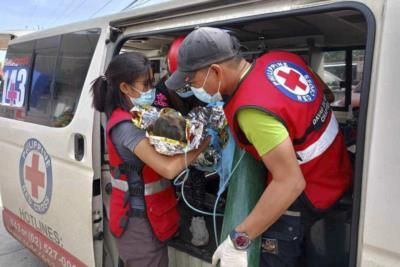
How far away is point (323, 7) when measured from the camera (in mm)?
1250

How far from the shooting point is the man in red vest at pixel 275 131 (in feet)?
4.11

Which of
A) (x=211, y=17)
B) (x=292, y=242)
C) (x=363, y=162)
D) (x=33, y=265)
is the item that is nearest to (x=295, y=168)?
(x=363, y=162)

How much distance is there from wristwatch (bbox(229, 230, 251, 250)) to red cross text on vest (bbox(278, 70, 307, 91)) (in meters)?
0.54

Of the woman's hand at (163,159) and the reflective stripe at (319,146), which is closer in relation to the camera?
the reflective stripe at (319,146)

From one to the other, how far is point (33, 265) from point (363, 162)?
316cm

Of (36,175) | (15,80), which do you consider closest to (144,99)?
(36,175)

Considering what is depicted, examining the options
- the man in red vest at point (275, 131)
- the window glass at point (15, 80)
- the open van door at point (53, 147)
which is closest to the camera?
the man in red vest at point (275, 131)

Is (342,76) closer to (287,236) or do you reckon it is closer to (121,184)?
(287,236)

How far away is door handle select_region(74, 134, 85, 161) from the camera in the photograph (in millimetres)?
2254

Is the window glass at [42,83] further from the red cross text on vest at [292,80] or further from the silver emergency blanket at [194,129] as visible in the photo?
the red cross text on vest at [292,80]

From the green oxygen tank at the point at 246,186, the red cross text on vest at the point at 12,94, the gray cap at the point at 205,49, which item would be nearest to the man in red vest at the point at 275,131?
the gray cap at the point at 205,49

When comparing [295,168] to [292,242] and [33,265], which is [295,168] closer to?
[292,242]

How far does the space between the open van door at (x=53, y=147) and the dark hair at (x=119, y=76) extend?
31 centimetres

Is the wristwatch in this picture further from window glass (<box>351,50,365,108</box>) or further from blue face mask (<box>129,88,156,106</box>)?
window glass (<box>351,50,365,108</box>)
